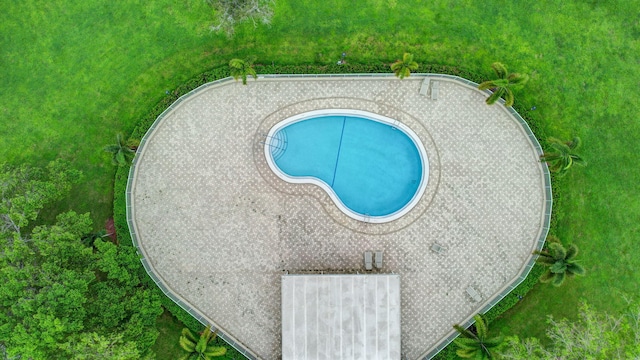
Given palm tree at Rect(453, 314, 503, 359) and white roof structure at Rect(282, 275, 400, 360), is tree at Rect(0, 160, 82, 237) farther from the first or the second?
palm tree at Rect(453, 314, 503, 359)

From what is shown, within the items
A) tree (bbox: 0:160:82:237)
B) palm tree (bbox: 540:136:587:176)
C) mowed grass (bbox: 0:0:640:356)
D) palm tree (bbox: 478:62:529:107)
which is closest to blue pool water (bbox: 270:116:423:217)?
mowed grass (bbox: 0:0:640:356)

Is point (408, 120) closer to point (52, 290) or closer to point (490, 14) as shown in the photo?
point (490, 14)

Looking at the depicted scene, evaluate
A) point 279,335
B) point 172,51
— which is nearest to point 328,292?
point 279,335

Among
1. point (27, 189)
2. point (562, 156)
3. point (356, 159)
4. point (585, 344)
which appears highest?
point (562, 156)

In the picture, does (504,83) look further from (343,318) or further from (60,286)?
(60,286)

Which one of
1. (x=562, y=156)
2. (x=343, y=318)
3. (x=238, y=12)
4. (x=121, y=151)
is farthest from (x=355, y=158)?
(x=121, y=151)
